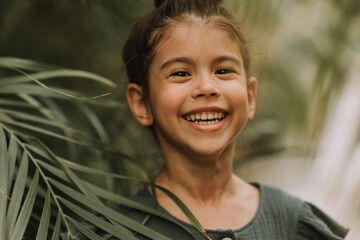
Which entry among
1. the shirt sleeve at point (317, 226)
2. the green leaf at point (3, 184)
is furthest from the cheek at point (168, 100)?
the shirt sleeve at point (317, 226)

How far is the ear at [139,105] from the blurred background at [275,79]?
0.11 meters

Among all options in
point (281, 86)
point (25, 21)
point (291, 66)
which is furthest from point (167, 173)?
point (25, 21)

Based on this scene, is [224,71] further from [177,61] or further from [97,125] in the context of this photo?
[97,125]

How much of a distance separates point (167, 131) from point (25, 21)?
2.94ft

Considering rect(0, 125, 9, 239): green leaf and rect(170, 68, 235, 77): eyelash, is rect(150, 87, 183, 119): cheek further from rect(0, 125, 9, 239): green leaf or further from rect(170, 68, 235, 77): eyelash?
rect(0, 125, 9, 239): green leaf

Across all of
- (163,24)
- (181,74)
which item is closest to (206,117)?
(181,74)

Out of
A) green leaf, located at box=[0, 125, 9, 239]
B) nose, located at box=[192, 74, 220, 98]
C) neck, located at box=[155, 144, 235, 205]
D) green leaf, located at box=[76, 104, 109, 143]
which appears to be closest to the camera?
green leaf, located at box=[0, 125, 9, 239]

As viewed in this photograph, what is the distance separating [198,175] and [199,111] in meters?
0.17

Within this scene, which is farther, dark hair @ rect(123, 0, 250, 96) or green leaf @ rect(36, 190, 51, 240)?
dark hair @ rect(123, 0, 250, 96)

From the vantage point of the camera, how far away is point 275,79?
4.95ft

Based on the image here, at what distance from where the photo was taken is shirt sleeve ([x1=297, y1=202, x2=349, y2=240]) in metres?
1.10

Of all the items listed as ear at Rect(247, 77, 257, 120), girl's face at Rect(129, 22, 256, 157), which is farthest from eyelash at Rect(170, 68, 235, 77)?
ear at Rect(247, 77, 257, 120)

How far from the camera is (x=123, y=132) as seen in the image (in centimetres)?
149

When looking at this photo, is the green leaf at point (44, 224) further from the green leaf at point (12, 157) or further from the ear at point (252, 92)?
the ear at point (252, 92)
